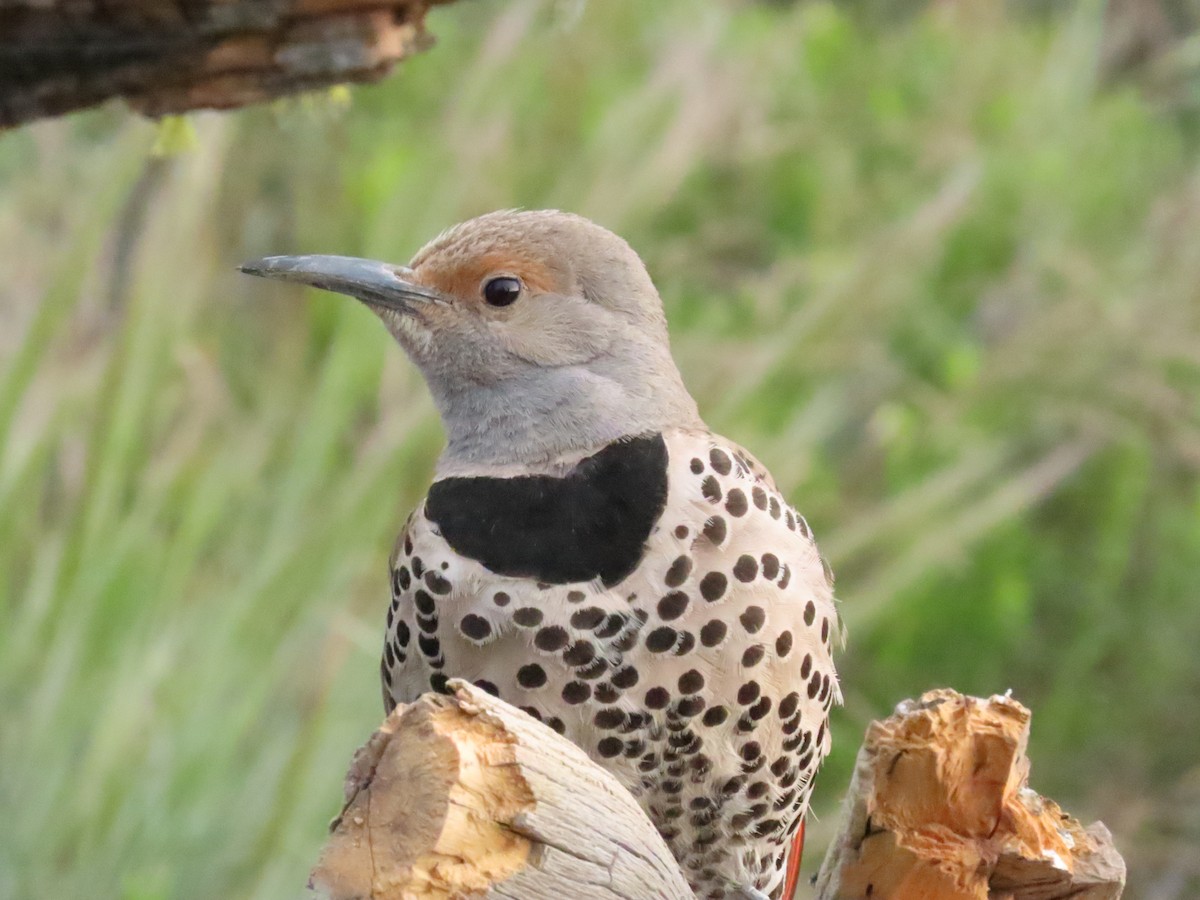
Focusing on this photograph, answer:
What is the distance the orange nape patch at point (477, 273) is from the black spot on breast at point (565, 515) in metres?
0.31

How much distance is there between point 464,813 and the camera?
→ 4.95ft

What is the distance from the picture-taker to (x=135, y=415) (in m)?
3.76

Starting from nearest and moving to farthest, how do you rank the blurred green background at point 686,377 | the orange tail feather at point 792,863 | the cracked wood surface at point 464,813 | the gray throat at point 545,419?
the cracked wood surface at point 464,813
the gray throat at point 545,419
the orange tail feather at point 792,863
the blurred green background at point 686,377

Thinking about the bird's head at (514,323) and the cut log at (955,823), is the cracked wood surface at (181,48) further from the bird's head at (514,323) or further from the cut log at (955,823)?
the cut log at (955,823)

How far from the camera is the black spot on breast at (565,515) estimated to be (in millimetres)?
2094

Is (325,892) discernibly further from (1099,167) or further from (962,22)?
(962,22)

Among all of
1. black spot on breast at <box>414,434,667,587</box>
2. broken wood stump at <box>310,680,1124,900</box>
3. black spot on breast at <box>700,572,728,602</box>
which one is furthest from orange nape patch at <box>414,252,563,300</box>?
broken wood stump at <box>310,680,1124,900</box>

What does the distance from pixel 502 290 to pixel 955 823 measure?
41.4 inches

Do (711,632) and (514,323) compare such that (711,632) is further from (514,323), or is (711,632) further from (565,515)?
(514,323)

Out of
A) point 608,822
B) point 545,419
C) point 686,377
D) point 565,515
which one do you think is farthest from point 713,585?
point 686,377

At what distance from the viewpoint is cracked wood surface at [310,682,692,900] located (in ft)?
4.91

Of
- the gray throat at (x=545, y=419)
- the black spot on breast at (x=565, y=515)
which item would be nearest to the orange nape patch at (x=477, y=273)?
the gray throat at (x=545, y=419)

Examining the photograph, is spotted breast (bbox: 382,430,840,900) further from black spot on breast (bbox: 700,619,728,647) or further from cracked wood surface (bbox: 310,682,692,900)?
cracked wood surface (bbox: 310,682,692,900)

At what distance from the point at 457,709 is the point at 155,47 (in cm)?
102
